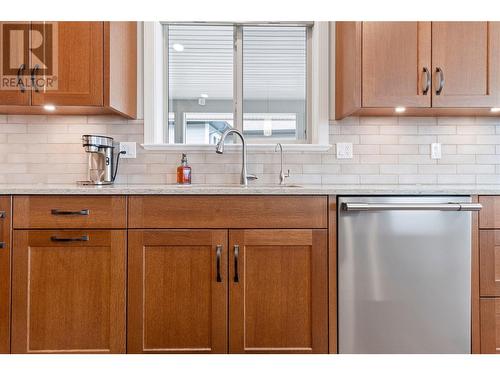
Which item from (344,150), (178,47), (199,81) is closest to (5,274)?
(199,81)

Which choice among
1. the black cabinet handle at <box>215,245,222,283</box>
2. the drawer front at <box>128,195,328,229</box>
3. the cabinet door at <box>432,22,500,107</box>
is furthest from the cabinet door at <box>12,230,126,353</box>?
Answer: the cabinet door at <box>432,22,500,107</box>

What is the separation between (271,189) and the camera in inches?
71.0

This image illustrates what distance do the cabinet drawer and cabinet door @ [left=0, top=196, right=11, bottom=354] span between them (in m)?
0.04

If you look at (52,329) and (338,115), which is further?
(338,115)

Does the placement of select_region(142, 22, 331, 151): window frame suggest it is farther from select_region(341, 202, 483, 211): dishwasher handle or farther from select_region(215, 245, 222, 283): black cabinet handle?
select_region(215, 245, 222, 283): black cabinet handle

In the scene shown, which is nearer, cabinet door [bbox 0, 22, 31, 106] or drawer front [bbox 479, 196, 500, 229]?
drawer front [bbox 479, 196, 500, 229]

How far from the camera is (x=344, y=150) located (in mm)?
2465

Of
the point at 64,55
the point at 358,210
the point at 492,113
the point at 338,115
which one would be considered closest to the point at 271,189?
the point at 358,210

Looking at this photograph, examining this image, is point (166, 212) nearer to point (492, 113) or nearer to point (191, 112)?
point (191, 112)

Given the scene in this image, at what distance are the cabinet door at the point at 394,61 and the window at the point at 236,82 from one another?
0.60 meters

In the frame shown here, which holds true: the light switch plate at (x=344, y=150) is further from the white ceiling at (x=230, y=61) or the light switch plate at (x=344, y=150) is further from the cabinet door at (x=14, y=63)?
the cabinet door at (x=14, y=63)

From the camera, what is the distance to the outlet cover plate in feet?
8.08

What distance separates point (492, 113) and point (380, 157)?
0.71 metres

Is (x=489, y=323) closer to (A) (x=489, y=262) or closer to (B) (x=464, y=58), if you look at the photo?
(A) (x=489, y=262)
